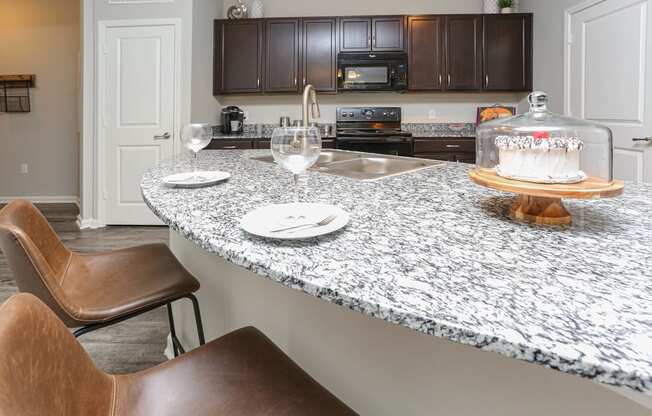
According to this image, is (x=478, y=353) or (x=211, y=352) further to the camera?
(x=211, y=352)

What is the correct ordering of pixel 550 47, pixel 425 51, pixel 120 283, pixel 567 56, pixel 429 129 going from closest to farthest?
pixel 120 283
pixel 567 56
pixel 550 47
pixel 425 51
pixel 429 129

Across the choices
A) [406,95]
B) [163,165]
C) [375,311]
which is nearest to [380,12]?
[406,95]

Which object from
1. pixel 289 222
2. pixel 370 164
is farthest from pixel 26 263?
pixel 370 164

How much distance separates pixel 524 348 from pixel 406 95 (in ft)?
15.2

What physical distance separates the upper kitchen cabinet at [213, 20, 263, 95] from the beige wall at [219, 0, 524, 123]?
32cm

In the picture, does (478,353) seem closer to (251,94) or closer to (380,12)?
(251,94)

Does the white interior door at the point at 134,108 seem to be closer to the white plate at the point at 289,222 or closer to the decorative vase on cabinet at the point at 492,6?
the decorative vase on cabinet at the point at 492,6

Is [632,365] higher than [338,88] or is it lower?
lower

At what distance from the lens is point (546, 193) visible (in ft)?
2.48

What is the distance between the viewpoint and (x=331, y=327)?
915 mm

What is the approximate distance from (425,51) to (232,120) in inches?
89.7

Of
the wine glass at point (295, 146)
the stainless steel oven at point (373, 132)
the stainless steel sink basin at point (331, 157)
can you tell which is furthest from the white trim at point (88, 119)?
the wine glass at point (295, 146)

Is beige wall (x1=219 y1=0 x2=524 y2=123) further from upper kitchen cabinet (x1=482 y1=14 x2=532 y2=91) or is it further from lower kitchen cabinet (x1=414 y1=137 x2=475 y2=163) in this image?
lower kitchen cabinet (x1=414 y1=137 x2=475 y2=163)

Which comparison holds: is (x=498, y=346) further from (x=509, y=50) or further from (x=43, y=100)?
(x=43, y=100)
